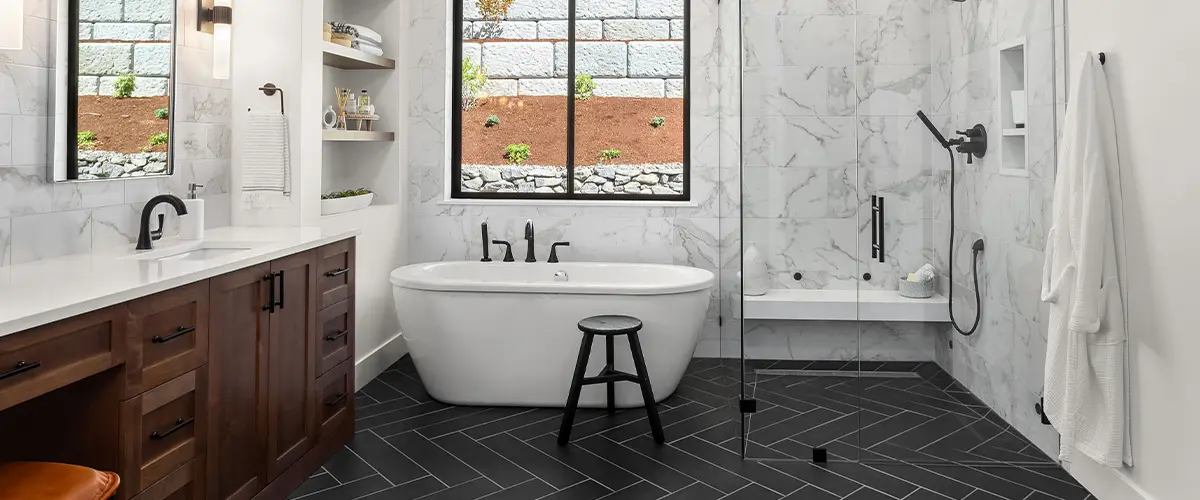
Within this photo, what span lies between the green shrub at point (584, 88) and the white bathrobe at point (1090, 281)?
317 centimetres

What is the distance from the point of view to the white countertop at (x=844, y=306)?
3033mm

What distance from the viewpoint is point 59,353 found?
173 centimetres

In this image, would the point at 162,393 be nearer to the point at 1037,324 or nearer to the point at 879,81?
the point at 879,81

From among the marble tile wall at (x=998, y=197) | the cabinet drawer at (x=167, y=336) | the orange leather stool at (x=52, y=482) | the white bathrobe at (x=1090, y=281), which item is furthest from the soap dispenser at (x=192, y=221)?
the white bathrobe at (x=1090, y=281)

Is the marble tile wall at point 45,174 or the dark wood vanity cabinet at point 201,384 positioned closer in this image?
the dark wood vanity cabinet at point 201,384

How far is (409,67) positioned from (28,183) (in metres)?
2.65

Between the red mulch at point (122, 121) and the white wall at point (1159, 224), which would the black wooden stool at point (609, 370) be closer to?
the white wall at point (1159, 224)

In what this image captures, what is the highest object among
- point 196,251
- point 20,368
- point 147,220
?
point 147,220

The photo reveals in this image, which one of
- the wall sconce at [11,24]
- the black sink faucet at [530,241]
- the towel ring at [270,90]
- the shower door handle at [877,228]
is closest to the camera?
the wall sconce at [11,24]

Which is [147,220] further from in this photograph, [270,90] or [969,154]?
[969,154]

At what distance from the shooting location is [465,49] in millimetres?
5223

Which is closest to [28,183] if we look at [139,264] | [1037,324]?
[139,264]

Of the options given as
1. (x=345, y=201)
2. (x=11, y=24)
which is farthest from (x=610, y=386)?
(x=11, y=24)

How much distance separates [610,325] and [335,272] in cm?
118
